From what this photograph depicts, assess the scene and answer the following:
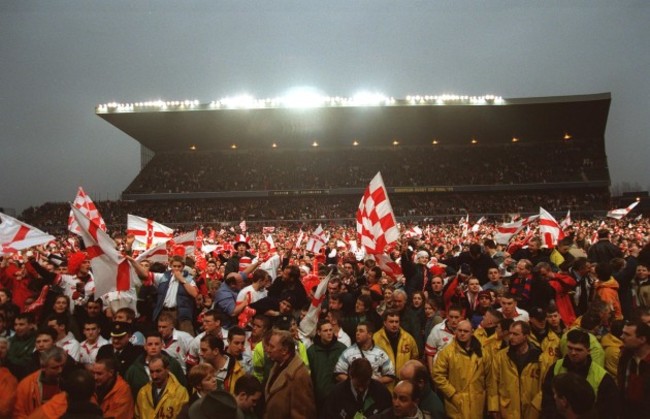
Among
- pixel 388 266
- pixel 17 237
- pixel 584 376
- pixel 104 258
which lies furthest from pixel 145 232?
pixel 584 376

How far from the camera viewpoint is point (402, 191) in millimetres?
41250

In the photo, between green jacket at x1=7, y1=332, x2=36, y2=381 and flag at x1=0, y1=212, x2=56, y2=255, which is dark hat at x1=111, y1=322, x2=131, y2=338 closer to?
green jacket at x1=7, y1=332, x2=36, y2=381

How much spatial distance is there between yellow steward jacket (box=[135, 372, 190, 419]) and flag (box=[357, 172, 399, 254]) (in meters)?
4.13

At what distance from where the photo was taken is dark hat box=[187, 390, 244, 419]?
7.74ft

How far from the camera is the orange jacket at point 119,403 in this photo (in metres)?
3.58

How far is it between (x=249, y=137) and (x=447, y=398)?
40756 millimetres

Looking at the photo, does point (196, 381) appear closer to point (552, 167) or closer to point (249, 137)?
point (249, 137)

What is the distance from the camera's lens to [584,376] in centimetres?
341

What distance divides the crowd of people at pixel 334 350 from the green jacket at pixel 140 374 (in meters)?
0.02

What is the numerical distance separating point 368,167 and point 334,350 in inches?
1609

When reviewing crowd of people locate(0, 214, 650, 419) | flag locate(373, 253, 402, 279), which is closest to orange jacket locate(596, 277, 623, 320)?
crowd of people locate(0, 214, 650, 419)

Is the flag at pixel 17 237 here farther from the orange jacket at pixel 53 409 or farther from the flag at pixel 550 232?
the flag at pixel 550 232

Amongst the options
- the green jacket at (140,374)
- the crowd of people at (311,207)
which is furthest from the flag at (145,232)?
the crowd of people at (311,207)

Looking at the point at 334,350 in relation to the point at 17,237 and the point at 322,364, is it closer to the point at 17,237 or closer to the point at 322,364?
the point at 322,364
